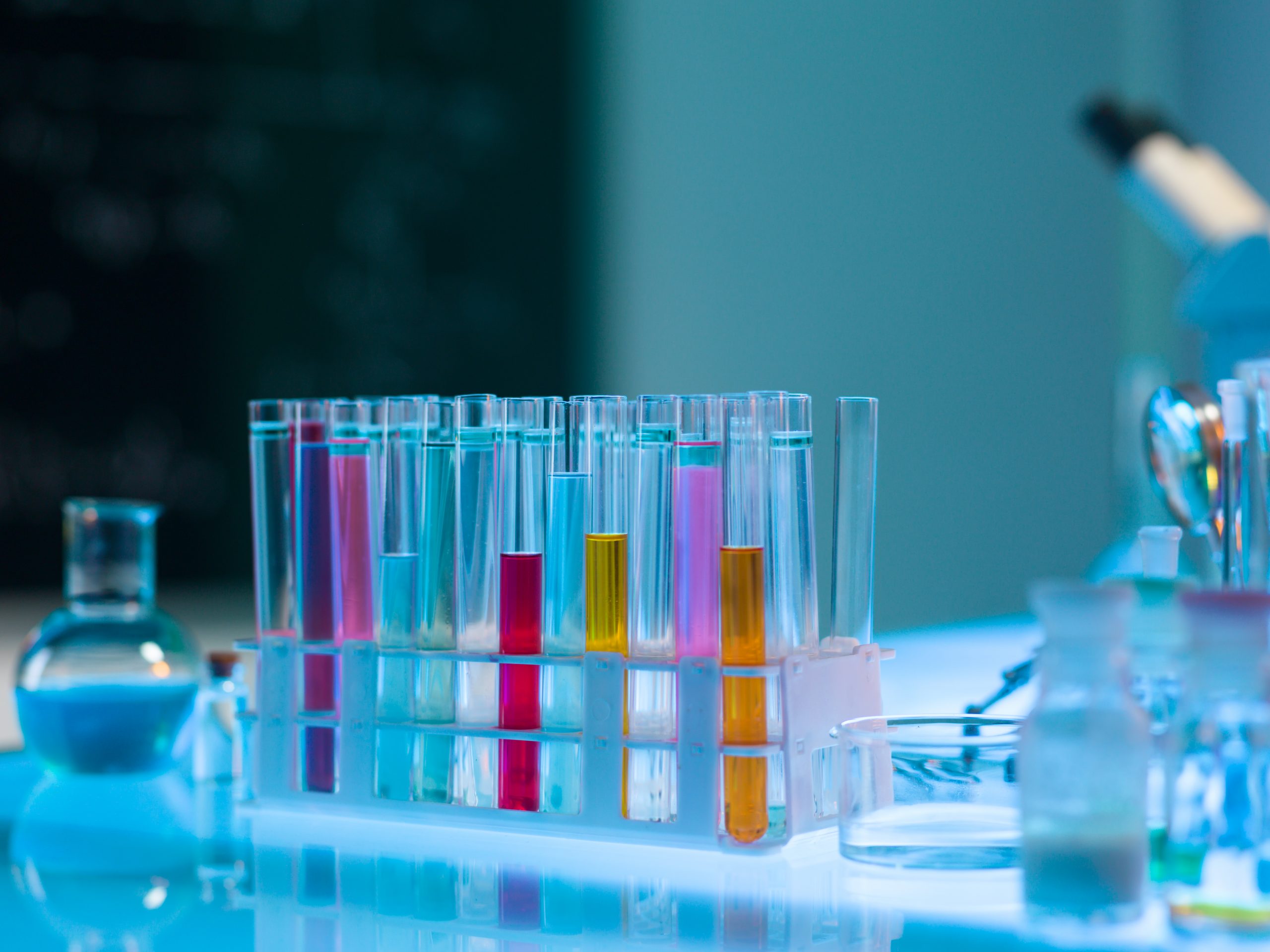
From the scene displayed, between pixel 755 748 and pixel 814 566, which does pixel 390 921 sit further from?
pixel 814 566

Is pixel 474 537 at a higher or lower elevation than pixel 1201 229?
lower

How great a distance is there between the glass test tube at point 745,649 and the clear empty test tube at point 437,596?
0.65 feet

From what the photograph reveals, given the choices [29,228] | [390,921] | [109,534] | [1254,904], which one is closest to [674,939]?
[390,921]

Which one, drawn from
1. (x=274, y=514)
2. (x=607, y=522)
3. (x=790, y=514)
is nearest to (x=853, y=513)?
(x=790, y=514)

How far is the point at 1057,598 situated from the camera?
714 mm

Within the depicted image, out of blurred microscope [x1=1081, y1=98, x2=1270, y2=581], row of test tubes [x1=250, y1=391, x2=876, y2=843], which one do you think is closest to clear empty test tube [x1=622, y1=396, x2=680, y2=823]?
row of test tubes [x1=250, y1=391, x2=876, y2=843]

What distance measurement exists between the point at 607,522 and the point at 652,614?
7 centimetres

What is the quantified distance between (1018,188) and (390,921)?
372cm

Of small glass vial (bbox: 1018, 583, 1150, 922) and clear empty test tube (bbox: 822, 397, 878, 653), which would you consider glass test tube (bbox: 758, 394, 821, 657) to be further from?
small glass vial (bbox: 1018, 583, 1150, 922)

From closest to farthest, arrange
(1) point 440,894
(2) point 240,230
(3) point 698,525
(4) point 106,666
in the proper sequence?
(1) point 440,894 < (3) point 698,525 < (4) point 106,666 < (2) point 240,230

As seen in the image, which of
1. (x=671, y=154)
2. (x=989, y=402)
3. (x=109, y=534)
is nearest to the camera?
(x=109, y=534)

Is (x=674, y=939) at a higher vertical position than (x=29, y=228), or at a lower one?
lower

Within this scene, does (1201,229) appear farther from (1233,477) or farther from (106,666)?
(106,666)

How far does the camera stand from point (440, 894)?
0.84m
